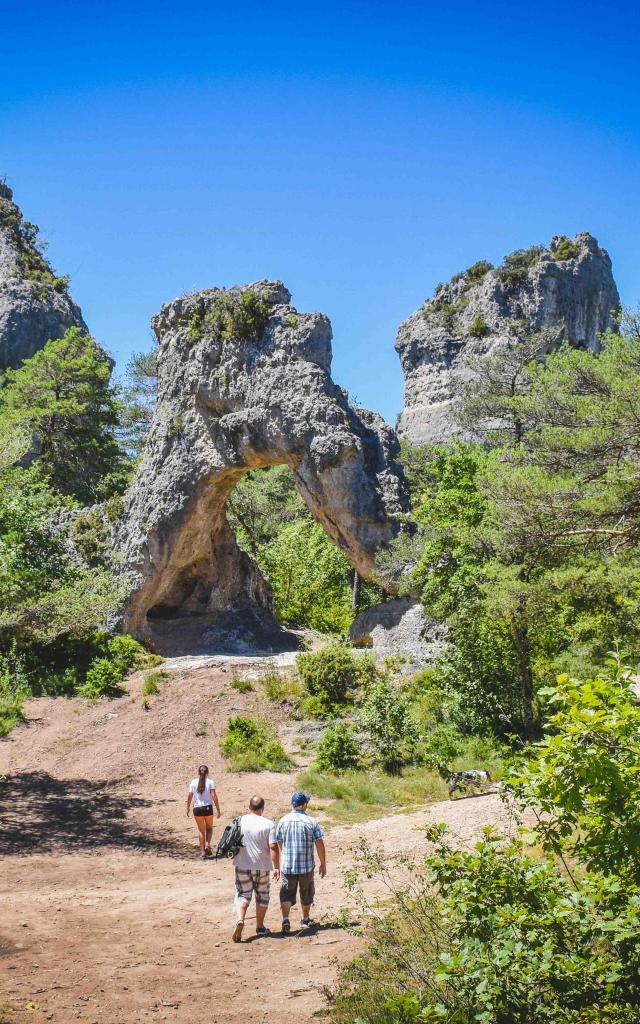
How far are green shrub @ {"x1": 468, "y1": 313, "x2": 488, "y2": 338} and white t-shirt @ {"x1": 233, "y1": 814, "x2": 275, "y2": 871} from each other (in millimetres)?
35447

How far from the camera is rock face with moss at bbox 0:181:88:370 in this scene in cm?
3600

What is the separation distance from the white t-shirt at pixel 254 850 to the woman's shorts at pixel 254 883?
79 mm

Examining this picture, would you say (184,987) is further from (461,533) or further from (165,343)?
(165,343)

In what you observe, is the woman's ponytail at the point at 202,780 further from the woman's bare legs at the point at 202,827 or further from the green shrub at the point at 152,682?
the green shrub at the point at 152,682

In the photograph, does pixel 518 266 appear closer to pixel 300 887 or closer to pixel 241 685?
pixel 241 685

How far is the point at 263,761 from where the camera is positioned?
51.8 ft

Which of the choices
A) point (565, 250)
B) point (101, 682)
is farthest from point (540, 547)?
point (565, 250)

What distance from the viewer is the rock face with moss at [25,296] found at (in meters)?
36.0

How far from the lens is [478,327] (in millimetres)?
39000

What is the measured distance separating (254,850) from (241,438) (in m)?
18.8

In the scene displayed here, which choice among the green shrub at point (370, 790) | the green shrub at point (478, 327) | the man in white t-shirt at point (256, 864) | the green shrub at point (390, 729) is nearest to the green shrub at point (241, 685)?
the green shrub at point (390, 729)

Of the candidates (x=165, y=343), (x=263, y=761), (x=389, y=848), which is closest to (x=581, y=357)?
(x=389, y=848)

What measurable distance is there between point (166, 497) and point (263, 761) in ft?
39.9

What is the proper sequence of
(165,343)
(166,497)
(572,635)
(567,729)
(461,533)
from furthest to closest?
1. (165,343)
2. (166,497)
3. (461,533)
4. (572,635)
5. (567,729)
